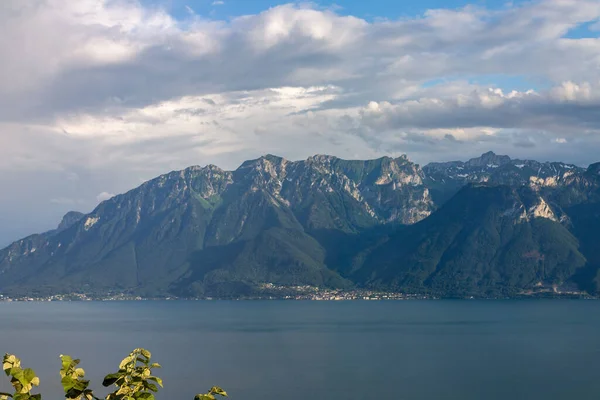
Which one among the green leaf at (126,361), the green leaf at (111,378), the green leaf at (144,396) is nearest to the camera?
the green leaf at (144,396)

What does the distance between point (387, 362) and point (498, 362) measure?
26589 millimetres

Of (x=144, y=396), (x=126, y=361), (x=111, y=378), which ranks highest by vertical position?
(x=126, y=361)

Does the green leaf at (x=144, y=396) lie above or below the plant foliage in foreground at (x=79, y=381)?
below

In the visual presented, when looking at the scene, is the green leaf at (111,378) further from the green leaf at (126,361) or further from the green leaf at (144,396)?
the green leaf at (144,396)

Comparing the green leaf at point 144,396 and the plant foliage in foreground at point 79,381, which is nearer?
the plant foliage in foreground at point 79,381

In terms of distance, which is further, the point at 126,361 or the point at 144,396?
the point at 126,361

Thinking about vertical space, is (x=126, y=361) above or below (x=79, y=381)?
above

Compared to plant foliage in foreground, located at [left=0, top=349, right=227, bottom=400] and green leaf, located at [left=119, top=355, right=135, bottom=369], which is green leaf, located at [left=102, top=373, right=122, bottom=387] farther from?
green leaf, located at [left=119, top=355, right=135, bottom=369]

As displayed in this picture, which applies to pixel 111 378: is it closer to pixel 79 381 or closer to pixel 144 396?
pixel 79 381

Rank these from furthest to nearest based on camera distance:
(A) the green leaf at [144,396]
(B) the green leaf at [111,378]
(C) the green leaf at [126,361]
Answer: (C) the green leaf at [126,361], (B) the green leaf at [111,378], (A) the green leaf at [144,396]

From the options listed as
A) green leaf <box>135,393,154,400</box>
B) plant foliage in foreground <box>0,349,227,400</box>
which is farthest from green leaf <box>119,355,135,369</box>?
green leaf <box>135,393,154,400</box>

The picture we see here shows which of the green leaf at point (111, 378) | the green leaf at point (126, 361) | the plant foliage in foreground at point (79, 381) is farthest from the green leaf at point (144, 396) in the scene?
the green leaf at point (126, 361)

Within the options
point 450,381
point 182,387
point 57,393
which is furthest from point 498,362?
point 57,393

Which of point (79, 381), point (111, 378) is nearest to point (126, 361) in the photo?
point (111, 378)
